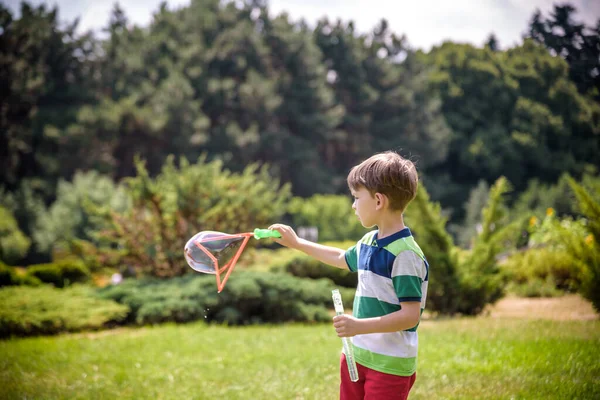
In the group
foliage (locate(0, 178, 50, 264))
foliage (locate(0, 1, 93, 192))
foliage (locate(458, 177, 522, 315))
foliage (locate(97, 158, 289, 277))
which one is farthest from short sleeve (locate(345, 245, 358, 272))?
foliage (locate(0, 1, 93, 192))

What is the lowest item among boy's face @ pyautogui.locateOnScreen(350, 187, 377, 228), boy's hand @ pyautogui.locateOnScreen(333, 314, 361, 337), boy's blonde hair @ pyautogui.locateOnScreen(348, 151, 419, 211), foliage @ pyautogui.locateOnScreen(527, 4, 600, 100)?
boy's hand @ pyautogui.locateOnScreen(333, 314, 361, 337)

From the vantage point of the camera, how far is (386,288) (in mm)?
2721

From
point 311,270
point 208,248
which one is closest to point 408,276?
point 208,248

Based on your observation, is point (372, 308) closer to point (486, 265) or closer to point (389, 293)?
point (389, 293)

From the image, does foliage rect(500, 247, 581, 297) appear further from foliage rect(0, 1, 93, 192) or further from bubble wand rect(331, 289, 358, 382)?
foliage rect(0, 1, 93, 192)

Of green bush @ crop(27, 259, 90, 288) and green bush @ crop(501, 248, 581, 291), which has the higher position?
green bush @ crop(27, 259, 90, 288)

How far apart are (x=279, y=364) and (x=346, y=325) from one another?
11.0 feet

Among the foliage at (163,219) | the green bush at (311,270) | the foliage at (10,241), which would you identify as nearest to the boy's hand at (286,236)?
the foliage at (163,219)

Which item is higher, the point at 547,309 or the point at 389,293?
the point at 389,293

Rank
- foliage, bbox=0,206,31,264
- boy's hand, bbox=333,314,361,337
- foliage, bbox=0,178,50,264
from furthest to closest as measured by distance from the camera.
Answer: foliage, bbox=0,178,50,264
foliage, bbox=0,206,31,264
boy's hand, bbox=333,314,361,337

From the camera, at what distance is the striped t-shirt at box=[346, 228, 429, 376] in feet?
8.66

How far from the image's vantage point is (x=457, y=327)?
7.18 metres

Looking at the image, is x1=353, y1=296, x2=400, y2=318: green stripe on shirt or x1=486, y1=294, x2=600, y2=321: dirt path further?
x1=486, y1=294, x2=600, y2=321: dirt path

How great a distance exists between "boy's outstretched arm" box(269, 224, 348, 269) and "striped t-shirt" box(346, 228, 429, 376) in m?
0.35
